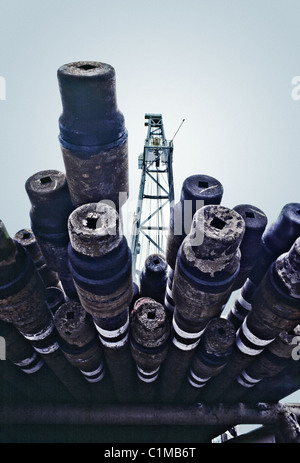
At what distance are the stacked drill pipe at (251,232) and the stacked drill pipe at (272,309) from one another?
1.39 ft

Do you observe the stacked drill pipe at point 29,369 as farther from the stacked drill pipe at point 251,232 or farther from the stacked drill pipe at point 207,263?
the stacked drill pipe at point 251,232

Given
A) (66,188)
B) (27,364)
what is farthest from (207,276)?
(27,364)

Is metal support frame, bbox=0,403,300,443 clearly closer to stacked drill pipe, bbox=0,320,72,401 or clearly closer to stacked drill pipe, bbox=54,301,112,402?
stacked drill pipe, bbox=0,320,72,401

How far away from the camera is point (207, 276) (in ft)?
7.30

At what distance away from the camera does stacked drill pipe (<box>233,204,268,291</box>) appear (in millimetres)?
2971

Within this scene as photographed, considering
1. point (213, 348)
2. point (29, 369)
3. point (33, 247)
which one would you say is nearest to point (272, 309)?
point (213, 348)

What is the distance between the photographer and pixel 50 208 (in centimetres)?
272

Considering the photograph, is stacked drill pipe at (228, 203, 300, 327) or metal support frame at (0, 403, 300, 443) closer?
stacked drill pipe at (228, 203, 300, 327)

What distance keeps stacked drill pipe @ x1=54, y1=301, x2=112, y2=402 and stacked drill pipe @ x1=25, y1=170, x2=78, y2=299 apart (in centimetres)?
78

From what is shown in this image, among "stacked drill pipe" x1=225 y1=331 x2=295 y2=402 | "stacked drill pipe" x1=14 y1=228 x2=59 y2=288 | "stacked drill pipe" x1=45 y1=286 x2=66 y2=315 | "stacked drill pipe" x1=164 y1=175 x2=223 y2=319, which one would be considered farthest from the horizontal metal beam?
"stacked drill pipe" x1=164 y1=175 x2=223 y2=319

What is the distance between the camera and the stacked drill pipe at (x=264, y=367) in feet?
11.1

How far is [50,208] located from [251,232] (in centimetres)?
231

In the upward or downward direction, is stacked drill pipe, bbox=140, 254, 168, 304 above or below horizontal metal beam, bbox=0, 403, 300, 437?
above

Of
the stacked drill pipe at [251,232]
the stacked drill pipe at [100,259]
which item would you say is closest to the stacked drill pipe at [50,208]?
the stacked drill pipe at [100,259]
